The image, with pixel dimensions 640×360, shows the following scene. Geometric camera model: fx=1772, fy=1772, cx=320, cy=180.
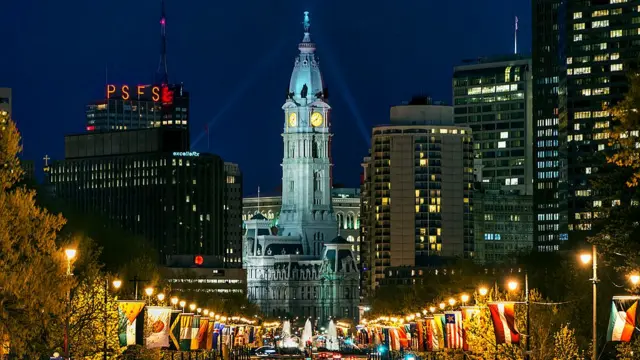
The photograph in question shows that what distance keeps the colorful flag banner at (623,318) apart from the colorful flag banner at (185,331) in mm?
52883

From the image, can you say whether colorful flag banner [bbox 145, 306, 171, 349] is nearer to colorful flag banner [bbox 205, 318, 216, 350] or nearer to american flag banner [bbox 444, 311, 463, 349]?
american flag banner [bbox 444, 311, 463, 349]

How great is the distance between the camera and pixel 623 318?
74562 mm

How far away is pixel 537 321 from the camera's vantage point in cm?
12156

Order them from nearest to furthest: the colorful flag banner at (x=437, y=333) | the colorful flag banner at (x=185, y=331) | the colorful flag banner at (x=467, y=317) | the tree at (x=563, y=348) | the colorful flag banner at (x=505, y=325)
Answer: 1. the colorful flag banner at (x=505, y=325)
2. the tree at (x=563, y=348)
3. the colorful flag banner at (x=467, y=317)
4. the colorful flag banner at (x=185, y=331)
5. the colorful flag banner at (x=437, y=333)

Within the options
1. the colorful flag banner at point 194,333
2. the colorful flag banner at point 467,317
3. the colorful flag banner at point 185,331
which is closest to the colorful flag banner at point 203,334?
the colorful flag banner at point 194,333

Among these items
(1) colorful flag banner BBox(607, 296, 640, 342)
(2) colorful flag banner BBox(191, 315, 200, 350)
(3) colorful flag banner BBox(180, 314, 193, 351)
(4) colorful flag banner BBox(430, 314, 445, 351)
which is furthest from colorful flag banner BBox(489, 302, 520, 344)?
(2) colorful flag banner BBox(191, 315, 200, 350)

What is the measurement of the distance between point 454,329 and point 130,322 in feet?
106

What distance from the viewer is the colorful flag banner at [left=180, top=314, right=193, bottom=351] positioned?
405 feet

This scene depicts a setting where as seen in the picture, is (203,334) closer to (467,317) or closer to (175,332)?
(175,332)

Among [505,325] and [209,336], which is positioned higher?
[505,325]

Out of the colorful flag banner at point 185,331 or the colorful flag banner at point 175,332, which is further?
the colorful flag banner at point 185,331

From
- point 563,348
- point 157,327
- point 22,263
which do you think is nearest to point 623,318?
point 22,263

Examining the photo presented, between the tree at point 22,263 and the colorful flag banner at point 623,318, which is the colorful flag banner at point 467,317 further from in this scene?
the tree at point 22,263

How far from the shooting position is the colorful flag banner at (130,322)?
3925 inches
